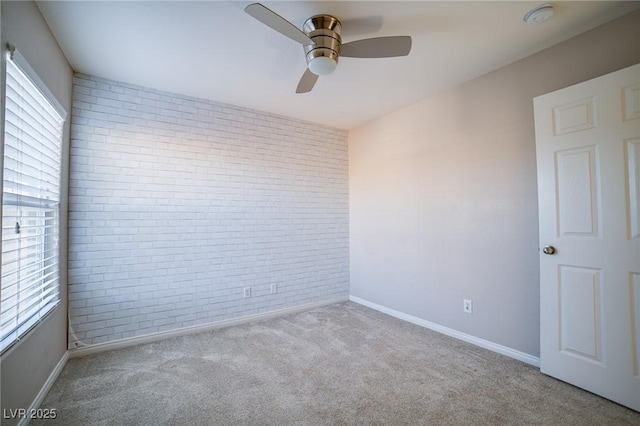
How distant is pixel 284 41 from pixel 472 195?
84.8 inches

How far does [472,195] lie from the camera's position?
279 centimetres

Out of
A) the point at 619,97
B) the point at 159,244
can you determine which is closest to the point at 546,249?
the point at 619,97

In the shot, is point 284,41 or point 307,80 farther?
point 307,80

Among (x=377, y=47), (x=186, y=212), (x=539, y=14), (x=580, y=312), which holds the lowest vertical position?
(x=580, y=312)

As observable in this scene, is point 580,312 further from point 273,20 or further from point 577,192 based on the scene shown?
point 273,20

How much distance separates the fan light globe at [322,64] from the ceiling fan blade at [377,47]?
0.50ft

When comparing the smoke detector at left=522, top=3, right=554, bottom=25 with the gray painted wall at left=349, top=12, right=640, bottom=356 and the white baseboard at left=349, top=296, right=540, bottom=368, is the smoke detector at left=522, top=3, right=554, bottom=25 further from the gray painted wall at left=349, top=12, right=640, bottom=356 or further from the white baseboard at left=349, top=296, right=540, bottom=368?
the white baseboard at left=349, top=296, right=540, bottom=368

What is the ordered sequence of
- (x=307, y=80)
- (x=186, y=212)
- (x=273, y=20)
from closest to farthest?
1. (x=273, y=20)
2. (x=307, y=80)
3. (x=186, y=212)

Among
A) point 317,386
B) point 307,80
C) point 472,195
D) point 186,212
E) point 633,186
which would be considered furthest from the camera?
point 186,212

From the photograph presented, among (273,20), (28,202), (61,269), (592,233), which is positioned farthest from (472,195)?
(61,269)

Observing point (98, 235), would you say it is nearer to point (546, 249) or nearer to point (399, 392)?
point (399, 392)

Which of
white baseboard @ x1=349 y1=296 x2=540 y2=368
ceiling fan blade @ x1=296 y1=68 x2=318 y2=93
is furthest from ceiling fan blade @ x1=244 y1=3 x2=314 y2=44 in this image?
white baseboard @ x1=349 y1=296 x2=540 y2=368

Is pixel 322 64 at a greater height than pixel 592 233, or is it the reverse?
pixel 322 64

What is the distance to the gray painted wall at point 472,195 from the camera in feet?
7.61
